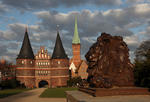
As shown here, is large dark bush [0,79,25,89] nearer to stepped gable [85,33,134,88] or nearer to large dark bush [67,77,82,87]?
large dark bush [67,77,82,87]

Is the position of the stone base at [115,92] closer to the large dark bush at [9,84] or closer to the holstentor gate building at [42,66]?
the large dark bush at [9,84]

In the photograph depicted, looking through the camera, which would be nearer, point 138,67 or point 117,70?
point 117,70

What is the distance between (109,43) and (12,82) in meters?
47.0

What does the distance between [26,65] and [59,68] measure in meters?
9.79

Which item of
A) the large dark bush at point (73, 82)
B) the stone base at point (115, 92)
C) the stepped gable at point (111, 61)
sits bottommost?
the large dark bush at point (73, 82)

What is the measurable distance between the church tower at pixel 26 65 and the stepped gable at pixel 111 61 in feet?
170

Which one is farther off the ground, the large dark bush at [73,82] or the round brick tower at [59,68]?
the round brick tower at [59,68]

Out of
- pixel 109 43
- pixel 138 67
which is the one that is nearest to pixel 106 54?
pixel 109 43

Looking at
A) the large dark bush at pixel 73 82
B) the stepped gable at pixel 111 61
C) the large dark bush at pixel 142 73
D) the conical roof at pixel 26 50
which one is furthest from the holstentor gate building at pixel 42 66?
the stepped gable at pixel 111 61

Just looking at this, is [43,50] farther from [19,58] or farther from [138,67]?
[138,67]

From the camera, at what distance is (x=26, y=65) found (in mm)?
64688

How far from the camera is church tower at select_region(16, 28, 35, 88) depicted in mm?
63469

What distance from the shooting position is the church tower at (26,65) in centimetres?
6347

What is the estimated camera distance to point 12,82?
5675 cm
